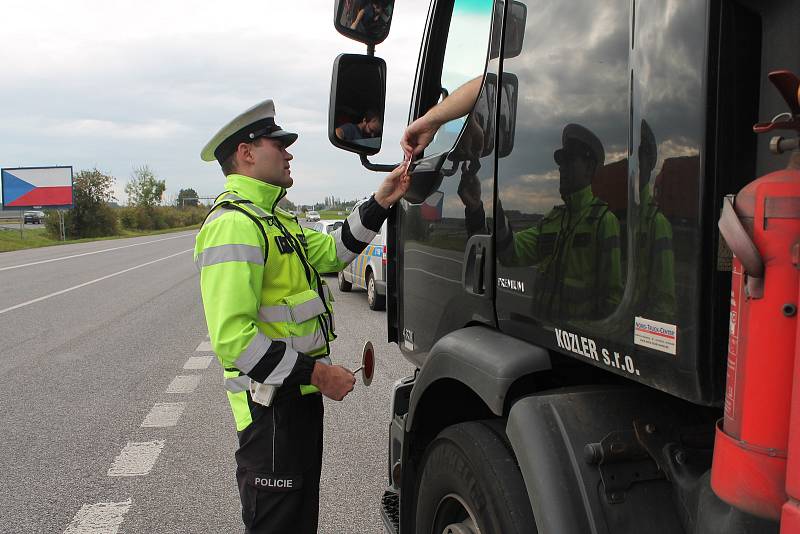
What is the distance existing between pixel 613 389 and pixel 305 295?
51.4 inches

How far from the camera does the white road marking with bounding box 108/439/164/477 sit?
425cm

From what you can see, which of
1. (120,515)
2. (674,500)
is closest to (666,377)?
(674,500)

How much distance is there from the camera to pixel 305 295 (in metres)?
2.60

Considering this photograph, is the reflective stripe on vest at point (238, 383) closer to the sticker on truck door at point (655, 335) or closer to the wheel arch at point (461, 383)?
the wheel arch at point (461, 383)

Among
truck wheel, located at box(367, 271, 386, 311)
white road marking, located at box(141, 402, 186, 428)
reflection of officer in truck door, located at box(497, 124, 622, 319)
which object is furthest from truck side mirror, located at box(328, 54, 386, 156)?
truck wheel, located at box(367, 271, 386, 311)

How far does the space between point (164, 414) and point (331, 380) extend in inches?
137

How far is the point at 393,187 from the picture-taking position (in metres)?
2.71

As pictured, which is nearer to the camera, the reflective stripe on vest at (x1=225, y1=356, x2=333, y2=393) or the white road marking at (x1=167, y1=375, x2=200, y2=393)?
the reflective stripe on vest at (x1=225, y1=356, x2=333, y2=393)

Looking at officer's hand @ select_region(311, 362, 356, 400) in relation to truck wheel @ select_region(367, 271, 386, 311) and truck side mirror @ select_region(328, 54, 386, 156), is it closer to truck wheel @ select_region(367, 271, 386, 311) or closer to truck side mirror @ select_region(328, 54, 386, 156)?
truck side mirror @ select_region(328, 54, 386, 156)

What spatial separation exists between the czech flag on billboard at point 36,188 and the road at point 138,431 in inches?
1786

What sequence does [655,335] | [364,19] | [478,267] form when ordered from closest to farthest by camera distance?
[655,335] < [478,267] < [364,19]

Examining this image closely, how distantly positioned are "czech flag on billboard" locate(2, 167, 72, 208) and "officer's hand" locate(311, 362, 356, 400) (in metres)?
54.1

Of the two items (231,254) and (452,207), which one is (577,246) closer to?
(452,207)

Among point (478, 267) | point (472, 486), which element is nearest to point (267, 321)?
point (478, 267)
